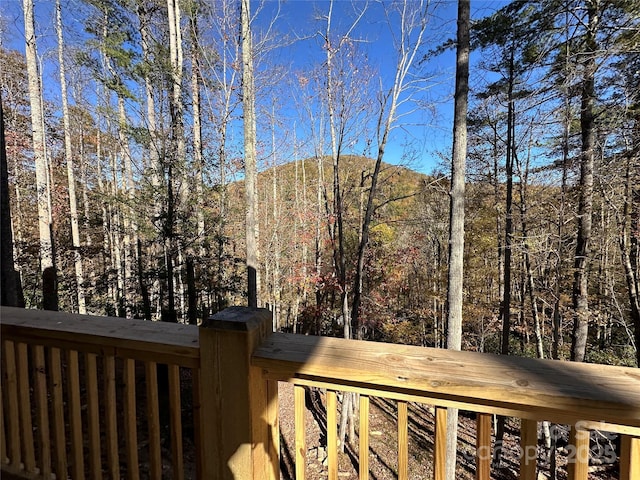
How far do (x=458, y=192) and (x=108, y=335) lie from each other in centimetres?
490

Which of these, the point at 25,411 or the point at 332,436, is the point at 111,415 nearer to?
the point at 25,411

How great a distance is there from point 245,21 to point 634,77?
23.5ft

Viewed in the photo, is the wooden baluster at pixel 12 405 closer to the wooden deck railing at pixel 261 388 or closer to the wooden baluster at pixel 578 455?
the wooden deck railing at pixel 261 388

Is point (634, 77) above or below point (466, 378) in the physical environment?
above

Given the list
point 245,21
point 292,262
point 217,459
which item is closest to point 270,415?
point 217,459

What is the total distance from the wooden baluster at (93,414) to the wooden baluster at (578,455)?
4.53 ft

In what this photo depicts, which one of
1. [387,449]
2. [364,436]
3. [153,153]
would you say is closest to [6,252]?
[153,153]

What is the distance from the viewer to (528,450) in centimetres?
71

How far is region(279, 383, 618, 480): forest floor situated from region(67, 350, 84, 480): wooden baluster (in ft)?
13.0

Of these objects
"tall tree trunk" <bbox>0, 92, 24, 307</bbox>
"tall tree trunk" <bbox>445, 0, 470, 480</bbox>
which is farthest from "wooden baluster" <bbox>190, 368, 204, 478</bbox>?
"tall tree trunk" <bbox>445, 0, 470, 480</bbox>

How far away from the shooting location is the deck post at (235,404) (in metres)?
0.86

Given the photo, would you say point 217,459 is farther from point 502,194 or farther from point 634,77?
point 502,194

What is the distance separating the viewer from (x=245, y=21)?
22.4 feet

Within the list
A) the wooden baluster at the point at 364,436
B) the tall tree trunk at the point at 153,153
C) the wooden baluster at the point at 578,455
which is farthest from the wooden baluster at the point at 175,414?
the tall tree trunk at the point at 153,153
